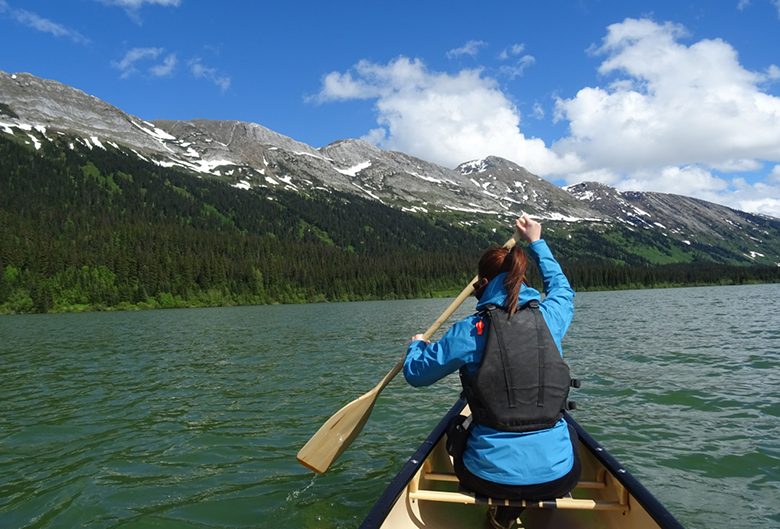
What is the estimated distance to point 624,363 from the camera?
22.9 meters

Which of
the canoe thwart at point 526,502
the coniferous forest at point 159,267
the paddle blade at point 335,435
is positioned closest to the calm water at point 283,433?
the paddle blade at point 335,435

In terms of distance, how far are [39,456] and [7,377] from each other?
14351mm

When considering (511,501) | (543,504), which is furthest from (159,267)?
(543,504)

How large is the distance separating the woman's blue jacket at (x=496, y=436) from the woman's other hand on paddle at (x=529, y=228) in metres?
1.06

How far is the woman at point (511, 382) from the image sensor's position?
16.7 ft

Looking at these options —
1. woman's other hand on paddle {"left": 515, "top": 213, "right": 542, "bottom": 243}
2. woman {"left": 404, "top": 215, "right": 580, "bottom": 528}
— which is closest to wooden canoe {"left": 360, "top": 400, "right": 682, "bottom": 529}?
woman {"left": 404, "top": 215, "right": 580, "bottom": 528}

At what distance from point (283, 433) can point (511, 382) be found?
9415mm

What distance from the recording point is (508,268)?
528 centimetres

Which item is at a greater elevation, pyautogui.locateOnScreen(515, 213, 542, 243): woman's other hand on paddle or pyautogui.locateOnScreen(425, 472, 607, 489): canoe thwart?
pyautogui.locateOnScreen(515, 213, 542, 243): woman's other hand on paddle

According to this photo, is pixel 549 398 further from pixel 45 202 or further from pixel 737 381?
pixel 45 202

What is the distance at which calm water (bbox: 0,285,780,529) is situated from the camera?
8562 millimetres

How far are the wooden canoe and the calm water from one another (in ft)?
5.61

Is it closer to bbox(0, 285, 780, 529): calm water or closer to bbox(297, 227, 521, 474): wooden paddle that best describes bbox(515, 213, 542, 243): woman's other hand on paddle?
bbox(297, 227, 521, 474): wooden paddle

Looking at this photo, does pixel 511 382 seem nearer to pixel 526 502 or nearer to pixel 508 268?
pixel 508 268
